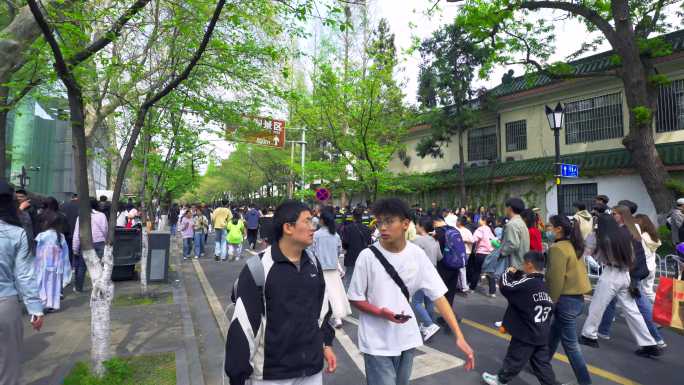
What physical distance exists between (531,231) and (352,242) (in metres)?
3.06

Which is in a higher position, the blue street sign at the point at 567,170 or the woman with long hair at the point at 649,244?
the blue street sign at the point at 567,170

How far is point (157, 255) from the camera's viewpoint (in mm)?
8961

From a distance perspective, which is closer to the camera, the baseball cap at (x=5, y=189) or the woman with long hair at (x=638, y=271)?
the baseball cap at (x=5, y=189)

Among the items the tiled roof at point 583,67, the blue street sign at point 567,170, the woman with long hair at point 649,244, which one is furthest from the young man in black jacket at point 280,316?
the tiled roof at point 583,67

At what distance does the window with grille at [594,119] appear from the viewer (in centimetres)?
1446

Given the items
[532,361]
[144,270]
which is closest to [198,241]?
[144,270]

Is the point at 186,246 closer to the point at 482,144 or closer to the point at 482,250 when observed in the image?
the point at 482,250

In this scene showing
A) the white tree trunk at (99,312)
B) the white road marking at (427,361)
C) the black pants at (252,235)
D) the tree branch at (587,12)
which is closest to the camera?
the white tree trunk at (99,312)

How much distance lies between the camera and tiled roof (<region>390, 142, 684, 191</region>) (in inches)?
491

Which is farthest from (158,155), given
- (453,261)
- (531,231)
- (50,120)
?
(50,120)

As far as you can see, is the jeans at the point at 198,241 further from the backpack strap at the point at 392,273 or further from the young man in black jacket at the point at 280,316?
the young man in black jacket at the point at 280,316

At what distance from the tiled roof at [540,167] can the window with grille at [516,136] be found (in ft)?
3.11

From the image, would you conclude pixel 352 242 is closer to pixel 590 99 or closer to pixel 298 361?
pixel 298 361

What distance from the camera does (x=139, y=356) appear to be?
461cm
